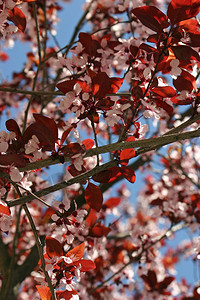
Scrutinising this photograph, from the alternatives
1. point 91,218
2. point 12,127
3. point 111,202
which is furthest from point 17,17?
point 111,202

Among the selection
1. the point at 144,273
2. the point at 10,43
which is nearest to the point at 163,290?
the point at 144,273

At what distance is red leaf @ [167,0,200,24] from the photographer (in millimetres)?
1066

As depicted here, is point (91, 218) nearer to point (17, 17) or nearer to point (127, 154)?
point (127, 154)

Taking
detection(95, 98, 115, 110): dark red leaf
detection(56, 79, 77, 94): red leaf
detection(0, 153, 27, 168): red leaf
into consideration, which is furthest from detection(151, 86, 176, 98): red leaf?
detection(0, 153, 27, 168): red leaf

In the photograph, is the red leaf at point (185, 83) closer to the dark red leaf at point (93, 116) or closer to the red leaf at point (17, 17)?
the dark red leaf at point (93, 116)

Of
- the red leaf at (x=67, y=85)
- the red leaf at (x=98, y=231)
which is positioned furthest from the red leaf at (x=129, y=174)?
the red leaf at (x=98, y=231)

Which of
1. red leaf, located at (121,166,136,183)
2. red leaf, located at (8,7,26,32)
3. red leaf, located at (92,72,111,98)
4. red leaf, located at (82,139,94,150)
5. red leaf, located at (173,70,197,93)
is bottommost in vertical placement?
red leaf, located at (121,166,136,183)

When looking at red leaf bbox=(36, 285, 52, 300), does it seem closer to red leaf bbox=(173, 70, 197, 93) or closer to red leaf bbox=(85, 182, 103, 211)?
red leaf bbox=(85, 182, 103, 211)

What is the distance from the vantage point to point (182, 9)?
108 centimetres

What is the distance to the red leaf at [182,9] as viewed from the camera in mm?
1066

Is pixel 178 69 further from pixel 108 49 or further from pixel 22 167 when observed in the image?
pixel 22 167

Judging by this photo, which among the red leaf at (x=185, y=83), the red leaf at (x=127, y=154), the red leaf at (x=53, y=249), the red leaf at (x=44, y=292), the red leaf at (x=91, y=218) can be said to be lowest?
the red leaf at (x=44, y=292)

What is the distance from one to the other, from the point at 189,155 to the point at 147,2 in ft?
6.62

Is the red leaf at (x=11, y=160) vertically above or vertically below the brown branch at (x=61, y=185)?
above
